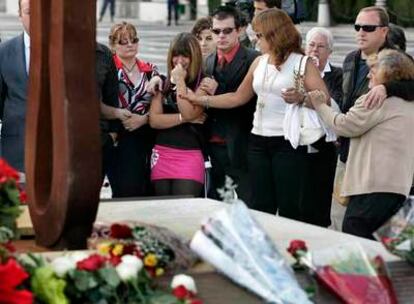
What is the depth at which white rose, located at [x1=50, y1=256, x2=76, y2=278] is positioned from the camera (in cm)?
540

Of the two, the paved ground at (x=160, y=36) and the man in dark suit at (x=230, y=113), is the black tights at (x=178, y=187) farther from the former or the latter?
the paved ground at (x=160, y=36)

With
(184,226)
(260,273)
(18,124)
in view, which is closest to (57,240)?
(184,226)

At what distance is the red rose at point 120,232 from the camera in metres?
6.00

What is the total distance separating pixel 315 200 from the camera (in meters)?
9.16

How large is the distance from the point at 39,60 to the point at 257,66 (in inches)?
111

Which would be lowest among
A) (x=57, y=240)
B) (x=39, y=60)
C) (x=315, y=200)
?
(x=315, y=200)

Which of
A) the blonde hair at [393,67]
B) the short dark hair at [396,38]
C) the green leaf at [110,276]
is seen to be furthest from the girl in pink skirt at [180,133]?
the green leaf at [110,276]

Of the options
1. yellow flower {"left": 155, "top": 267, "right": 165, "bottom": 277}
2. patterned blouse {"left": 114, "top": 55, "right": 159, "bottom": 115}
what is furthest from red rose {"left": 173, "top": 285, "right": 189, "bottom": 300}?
patterned blouse {"left": 114, "top": 55, "right": 159, "bottom": 115}

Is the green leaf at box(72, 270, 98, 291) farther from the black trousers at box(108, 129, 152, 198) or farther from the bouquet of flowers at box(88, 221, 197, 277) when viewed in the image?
the black trousers at box(108, 129, 152, 198)

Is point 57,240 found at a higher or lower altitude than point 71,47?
lower

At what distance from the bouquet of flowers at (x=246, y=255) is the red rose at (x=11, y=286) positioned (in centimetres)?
94

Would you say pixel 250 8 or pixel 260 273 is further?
pixel 250 8

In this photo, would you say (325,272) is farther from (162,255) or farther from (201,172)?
(201,172)

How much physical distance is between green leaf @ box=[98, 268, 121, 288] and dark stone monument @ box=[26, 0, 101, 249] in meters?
0.83
